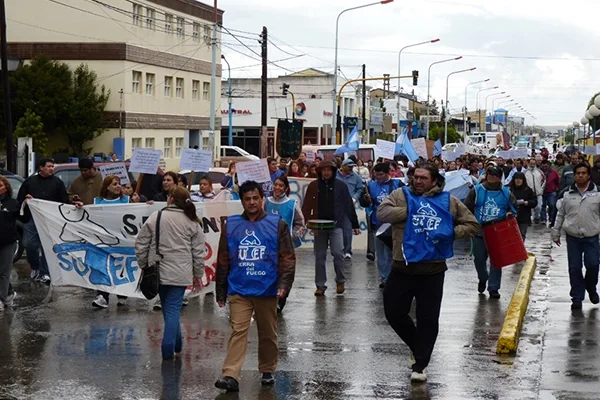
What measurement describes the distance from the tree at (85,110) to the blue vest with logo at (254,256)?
39028 mm

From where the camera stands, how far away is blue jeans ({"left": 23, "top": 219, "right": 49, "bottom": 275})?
14.6m

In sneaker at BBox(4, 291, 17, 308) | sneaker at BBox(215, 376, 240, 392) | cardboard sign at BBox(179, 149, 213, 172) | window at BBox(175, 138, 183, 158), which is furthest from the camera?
window at BBox(175, 138, 183, 158)

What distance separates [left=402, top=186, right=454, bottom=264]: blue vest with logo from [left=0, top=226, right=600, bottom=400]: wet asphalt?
1.03 metres

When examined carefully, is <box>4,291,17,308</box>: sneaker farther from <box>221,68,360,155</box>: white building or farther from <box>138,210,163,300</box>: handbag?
<box>221,68,360,155</box>: white building

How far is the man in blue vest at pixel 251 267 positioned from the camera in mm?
8500

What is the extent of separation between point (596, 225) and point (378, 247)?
2974 mm

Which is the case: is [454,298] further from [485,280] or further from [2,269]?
[2,269]

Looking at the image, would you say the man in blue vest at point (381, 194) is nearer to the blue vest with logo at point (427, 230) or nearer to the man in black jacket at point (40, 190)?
the man in black jacket at point (40, 190)

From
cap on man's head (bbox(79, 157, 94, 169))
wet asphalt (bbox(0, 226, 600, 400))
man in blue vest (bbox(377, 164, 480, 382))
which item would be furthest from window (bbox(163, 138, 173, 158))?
man in blue vest (bbox(377, 164, 480, 382))

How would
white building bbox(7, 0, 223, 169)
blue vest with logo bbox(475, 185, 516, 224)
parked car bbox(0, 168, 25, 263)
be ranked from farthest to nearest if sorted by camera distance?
white building bbox(7, 0, 223, 169)
parked car bbox(0, 168, 25, 263)
blue vest with logo bbox(475, 185, 516, 224)

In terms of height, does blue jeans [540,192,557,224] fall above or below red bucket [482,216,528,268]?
below

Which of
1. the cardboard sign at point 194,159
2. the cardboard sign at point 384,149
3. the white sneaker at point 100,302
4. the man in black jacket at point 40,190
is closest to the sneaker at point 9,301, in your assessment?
the white sneaker at point 100,302

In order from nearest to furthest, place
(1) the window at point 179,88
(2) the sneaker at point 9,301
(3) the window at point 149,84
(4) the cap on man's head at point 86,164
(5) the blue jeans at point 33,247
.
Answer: (2) the sneaker at point 9,301
(5) the blue jeans at point 33,247
(4) the cap on man's head at point 86,164
(3) the window at point 149,84
(1) the window at point 179,88

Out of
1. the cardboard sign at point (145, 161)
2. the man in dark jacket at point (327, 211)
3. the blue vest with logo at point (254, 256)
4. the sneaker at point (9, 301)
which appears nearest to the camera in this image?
the blue vest with logo at point (254, 256)
